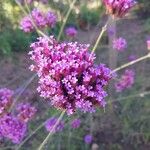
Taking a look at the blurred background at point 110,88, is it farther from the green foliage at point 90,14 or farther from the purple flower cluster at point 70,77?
the purple flower cluster at point 70,77

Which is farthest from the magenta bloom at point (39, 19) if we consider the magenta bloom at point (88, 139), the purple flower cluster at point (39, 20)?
the magenta bloom at point (88, 139)

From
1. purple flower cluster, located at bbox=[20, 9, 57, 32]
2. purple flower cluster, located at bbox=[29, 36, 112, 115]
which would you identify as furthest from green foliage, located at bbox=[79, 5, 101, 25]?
purple flower cluster, located at bbox=[29, 36, 112, 115]

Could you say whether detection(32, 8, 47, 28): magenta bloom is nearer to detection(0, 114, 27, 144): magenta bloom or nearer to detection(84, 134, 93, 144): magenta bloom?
detection(0, 114, 27, 144): magenta bloom

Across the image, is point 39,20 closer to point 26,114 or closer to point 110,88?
point 26,114

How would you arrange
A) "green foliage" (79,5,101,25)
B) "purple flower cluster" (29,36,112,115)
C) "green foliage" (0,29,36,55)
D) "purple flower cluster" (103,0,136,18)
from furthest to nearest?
"green foliage" (79,5,101,25) → "green foliage" (0,29,36,55) → "purple flower cluster" (103,0,136,18) → "purple flower cluster" (29,36,112,115)

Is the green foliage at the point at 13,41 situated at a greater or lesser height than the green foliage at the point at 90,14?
lesser

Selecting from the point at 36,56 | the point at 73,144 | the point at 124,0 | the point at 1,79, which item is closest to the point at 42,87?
the point at 36,56
